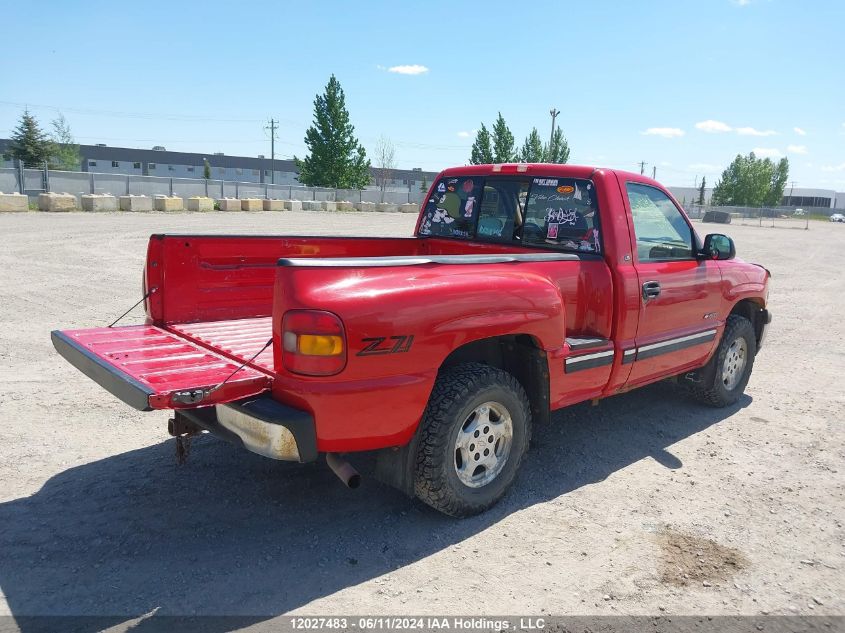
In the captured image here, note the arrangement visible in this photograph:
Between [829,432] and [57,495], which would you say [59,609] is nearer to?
[57,495]

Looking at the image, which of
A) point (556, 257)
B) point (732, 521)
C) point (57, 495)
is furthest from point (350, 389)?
point (732, 521)

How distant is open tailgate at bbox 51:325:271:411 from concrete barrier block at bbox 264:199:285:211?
31188 mm

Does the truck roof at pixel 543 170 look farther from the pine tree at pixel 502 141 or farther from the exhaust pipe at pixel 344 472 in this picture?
the pine tree at pixel 502 141

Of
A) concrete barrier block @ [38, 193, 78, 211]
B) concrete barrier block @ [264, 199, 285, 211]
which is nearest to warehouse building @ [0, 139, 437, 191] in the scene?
concrete barrier block @ [264, 199, 285, 211]

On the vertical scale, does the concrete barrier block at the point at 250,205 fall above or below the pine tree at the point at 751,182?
below

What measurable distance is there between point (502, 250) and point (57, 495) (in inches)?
131

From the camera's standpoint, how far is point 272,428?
2842 mm

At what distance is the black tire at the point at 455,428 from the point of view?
3322 millimetres

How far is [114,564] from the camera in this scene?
10.2 feet

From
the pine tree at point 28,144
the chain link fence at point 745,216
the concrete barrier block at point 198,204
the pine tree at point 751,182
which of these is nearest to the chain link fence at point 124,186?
the concrete barrier block at point 198,204

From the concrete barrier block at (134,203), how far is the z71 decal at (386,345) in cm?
2671

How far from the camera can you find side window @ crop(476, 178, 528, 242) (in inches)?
191

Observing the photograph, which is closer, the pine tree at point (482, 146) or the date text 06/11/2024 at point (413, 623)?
the date text 06/11/2024 at point (413, 623)

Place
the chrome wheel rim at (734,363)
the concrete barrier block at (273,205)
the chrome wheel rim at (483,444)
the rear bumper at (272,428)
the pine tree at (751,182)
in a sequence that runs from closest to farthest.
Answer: the rear bumper at (272,428), the chrome wheel rim at (483,444), the chrome wheel rim at (734,363), the concrete barrier block at (273,205), the pine tree at (751,182)
